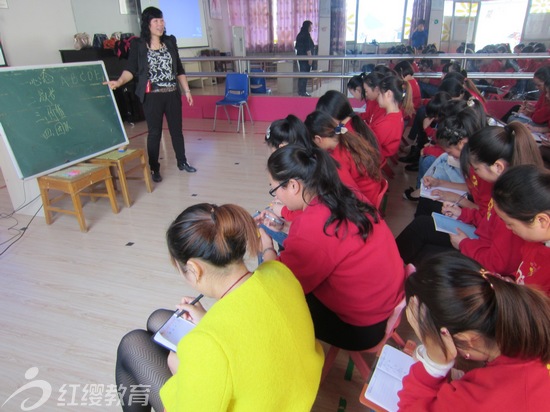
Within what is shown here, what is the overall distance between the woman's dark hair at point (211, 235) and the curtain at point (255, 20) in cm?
1082

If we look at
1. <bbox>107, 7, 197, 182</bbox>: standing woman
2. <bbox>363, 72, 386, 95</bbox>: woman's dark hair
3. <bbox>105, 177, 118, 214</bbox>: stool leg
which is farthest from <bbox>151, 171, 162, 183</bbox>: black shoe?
<bbox>363, 72, 386, 95</bbox>: woman's dark hair

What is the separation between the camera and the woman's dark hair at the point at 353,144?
6.72ft

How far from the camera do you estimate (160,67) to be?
3.36 metres

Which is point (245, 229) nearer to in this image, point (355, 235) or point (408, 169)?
point (355, 235)

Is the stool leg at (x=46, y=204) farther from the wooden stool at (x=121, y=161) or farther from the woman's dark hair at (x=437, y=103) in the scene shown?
the woman's dark hair at (x=437, y=103)

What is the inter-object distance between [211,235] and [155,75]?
291 cm

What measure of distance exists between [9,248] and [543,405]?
3041mm

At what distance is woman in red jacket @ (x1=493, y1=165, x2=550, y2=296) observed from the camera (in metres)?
1.13

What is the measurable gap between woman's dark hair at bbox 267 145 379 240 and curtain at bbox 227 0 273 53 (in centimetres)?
1038

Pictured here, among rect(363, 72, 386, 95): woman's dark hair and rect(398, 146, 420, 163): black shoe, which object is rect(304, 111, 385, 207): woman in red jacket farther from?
rect(398, 146, 420, 163): black shoe

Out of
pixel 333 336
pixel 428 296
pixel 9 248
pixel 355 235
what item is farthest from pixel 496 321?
pixel 9 248

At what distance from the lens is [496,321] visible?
73 cm

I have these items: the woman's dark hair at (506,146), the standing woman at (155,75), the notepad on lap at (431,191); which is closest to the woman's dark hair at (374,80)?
the notepad on lap at (431,191)

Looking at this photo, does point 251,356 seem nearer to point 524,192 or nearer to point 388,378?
point 388,378
